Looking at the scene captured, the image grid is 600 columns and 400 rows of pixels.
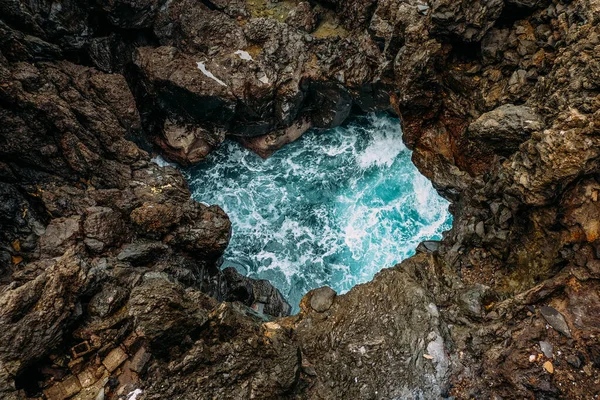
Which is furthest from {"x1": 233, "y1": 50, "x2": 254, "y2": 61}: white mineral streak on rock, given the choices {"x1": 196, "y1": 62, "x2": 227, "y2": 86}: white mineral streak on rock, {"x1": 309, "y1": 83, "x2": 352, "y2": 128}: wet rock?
{"x1": 309, "y1": 83, "x2": 352, "y2": 128}: wet rock

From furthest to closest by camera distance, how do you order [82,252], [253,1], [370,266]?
[253,1] → [370,266] → [82,252]

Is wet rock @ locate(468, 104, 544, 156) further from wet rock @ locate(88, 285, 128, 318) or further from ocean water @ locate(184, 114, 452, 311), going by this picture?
wet rock @ locate(88, 285, 128, 318)

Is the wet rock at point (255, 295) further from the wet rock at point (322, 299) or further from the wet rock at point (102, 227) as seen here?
the wet rock at point (102, 227)

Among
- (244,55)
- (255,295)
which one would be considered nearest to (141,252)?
(255,295)

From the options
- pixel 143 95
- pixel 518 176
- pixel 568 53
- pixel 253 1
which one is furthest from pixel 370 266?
pixel 253 1

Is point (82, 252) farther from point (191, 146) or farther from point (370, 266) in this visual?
point (370, 266)

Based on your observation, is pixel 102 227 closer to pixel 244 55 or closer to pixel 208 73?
pixel 208 73

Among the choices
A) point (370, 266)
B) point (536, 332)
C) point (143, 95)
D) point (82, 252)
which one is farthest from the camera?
point (143, 95)
